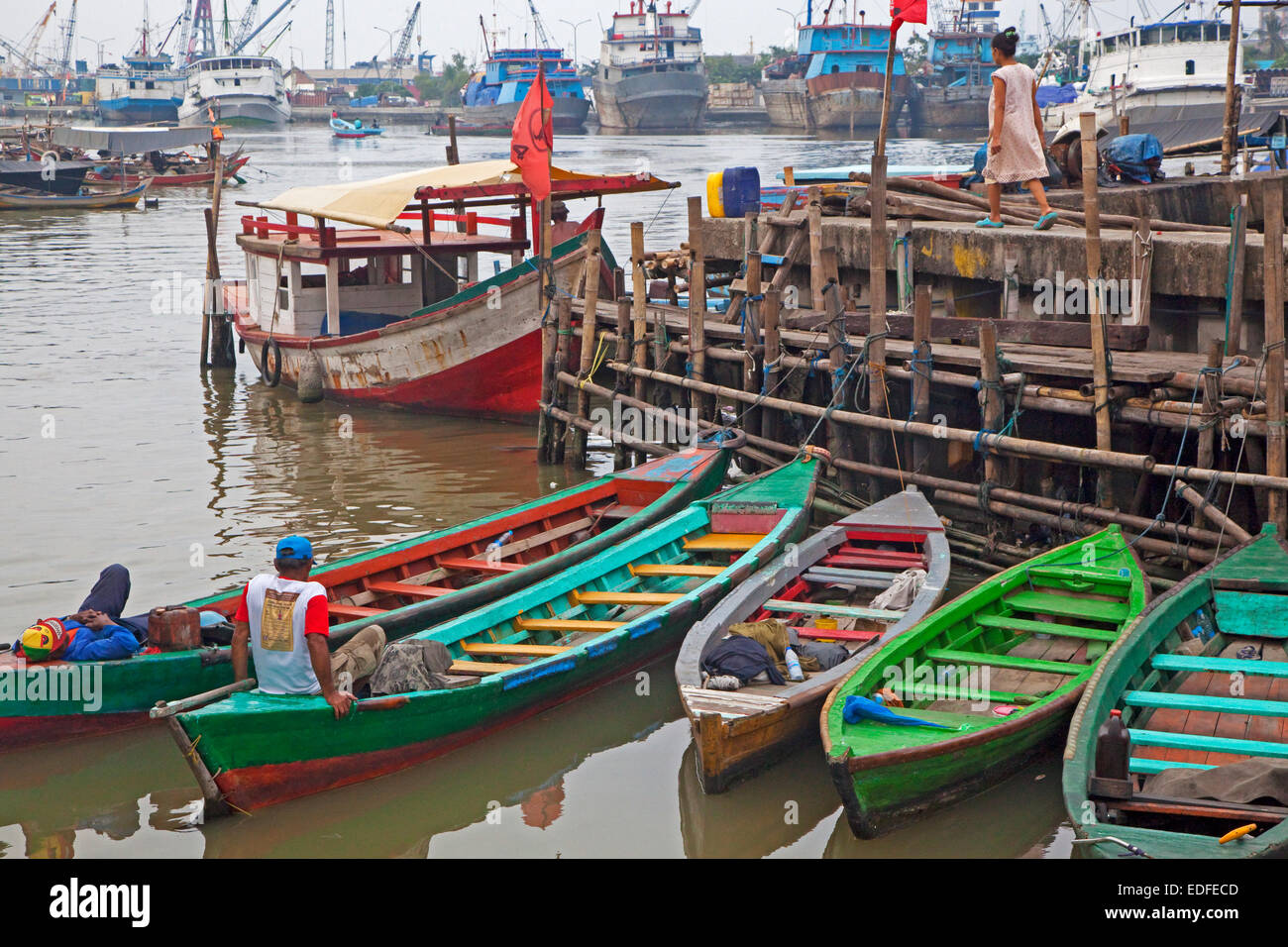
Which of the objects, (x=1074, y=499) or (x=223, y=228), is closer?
(x=1074, y=499)

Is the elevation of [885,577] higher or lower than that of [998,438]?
lower

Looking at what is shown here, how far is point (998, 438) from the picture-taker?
33.2 feet

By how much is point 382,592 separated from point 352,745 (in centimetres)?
235

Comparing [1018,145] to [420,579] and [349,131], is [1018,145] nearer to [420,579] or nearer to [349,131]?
[420,579]

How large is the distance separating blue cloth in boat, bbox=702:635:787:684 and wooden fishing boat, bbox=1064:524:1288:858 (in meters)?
1.75

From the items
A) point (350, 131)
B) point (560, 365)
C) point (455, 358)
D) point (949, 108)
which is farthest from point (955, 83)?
point (560, 365)

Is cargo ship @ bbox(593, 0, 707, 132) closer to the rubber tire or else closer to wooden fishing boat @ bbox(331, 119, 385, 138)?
wooden fishing boat @ bbox(331, 119, 385, 138)

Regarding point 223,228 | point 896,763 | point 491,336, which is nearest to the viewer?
point 896,763

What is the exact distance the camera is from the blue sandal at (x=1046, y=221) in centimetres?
1184

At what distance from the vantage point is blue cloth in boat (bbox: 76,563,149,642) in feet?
26.9

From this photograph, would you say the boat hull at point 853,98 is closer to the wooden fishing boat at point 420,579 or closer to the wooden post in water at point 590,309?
the wooden post in water at point 590,309

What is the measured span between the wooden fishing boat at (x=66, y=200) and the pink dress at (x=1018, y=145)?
43580mm

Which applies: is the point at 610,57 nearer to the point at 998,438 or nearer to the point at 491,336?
the point at 491,336
